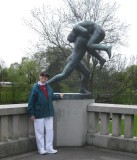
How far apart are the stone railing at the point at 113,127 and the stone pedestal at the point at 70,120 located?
250 mm

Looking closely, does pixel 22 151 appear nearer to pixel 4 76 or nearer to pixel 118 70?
pixel 118 70

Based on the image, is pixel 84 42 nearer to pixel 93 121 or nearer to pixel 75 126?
pixel 93 121

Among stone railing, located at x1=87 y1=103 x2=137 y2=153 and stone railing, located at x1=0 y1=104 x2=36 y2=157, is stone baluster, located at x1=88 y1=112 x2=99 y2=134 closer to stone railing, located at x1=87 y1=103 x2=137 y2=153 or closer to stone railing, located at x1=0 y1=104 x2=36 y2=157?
stone railing, located at x1=87 y1=103 x2=137 y2=153

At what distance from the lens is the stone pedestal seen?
8273 millimetres

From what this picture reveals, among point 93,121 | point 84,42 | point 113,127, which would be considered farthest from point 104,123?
point 84,42

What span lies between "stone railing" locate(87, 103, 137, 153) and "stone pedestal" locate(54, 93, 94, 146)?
0.82 feet

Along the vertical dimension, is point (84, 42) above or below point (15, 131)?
above

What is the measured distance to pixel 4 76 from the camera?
66.9 meters

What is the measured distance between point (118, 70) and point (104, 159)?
74.9ft

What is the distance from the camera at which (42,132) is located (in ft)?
24.7

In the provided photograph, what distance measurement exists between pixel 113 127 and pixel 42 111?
173cm

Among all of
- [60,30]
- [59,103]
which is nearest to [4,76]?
[60,30]

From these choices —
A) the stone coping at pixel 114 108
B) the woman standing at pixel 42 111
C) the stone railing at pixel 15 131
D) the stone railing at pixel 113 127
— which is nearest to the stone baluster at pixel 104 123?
the stone railing at pixel 113 127

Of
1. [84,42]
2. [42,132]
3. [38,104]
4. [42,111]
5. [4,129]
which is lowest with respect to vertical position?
[42,132]
